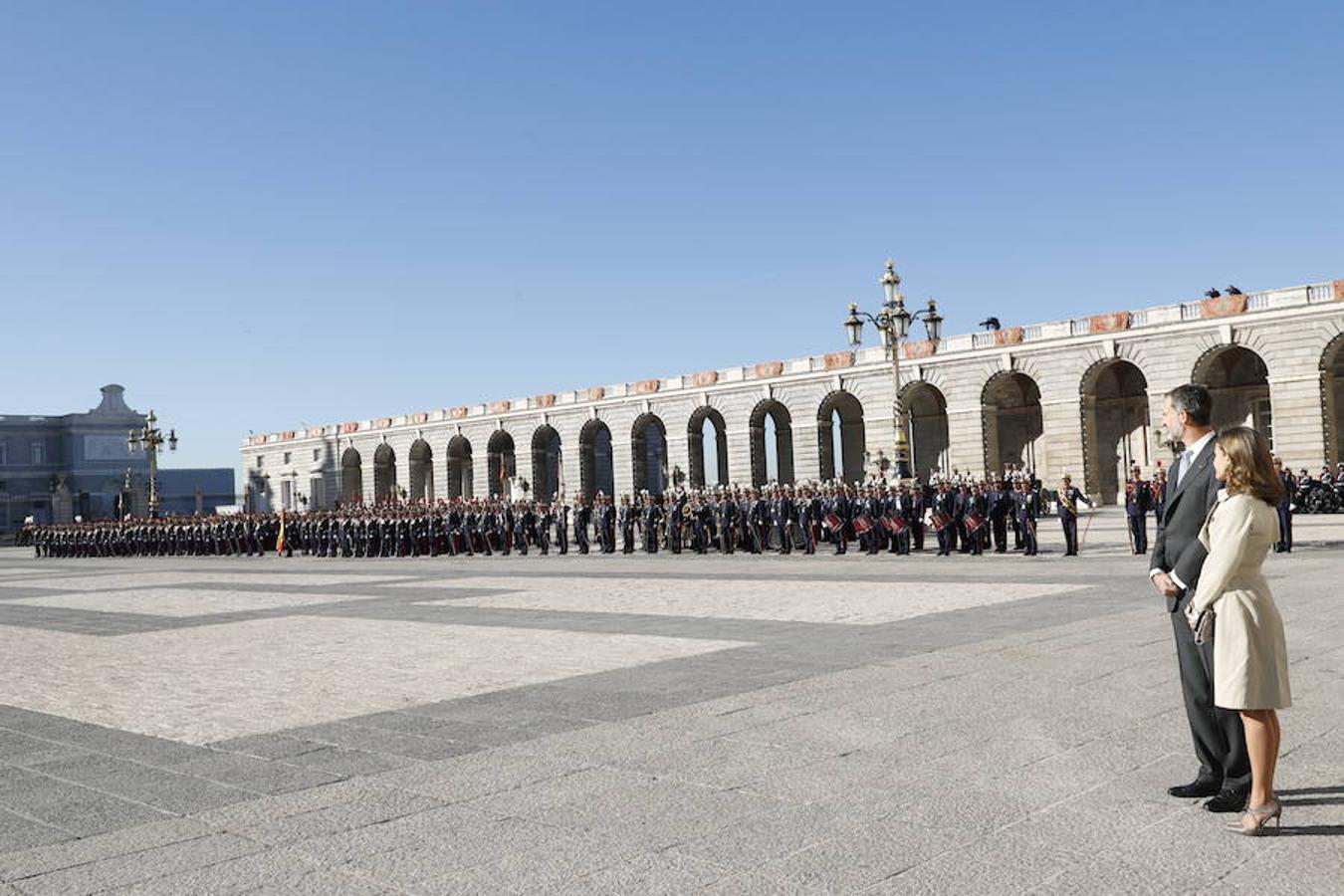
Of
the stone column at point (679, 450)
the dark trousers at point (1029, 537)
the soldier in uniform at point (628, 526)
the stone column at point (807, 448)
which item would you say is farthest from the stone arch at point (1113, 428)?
the dark trousers at point (1029, 537)

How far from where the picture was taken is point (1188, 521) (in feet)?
15.9

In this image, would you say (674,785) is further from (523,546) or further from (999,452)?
(999,452)

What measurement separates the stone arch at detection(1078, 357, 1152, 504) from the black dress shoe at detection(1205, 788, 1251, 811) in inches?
1804

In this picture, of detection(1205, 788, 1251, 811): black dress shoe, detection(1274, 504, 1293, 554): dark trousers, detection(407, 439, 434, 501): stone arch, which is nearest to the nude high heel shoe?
detection(1205, 788, 1251, 811): black dress shoe

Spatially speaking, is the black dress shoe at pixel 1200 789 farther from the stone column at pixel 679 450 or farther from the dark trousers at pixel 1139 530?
the stone column at pixel 679 450

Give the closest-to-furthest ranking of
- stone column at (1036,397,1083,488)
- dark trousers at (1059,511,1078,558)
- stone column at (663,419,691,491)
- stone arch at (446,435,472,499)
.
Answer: dark trousers at (1059,511,1078,558) < stone column at (1036,397,1083,488) < stone column at (663,419,691,491) < stone arch at (446,435,472,499)

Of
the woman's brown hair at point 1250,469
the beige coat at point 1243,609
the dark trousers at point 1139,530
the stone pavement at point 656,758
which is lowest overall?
the stone pavement at point 656,758

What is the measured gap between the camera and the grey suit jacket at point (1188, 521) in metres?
4.75

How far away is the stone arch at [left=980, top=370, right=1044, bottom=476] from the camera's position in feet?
170

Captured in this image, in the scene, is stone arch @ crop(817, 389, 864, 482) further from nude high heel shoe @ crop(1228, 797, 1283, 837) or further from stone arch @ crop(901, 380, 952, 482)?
nude high heel shoe @ crop(1228, 797, 1283, 837)

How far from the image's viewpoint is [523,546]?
111ft

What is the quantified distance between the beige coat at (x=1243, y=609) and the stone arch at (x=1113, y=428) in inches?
1808

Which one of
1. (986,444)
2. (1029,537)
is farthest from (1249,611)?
(986,444)

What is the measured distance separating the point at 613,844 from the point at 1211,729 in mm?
2580
